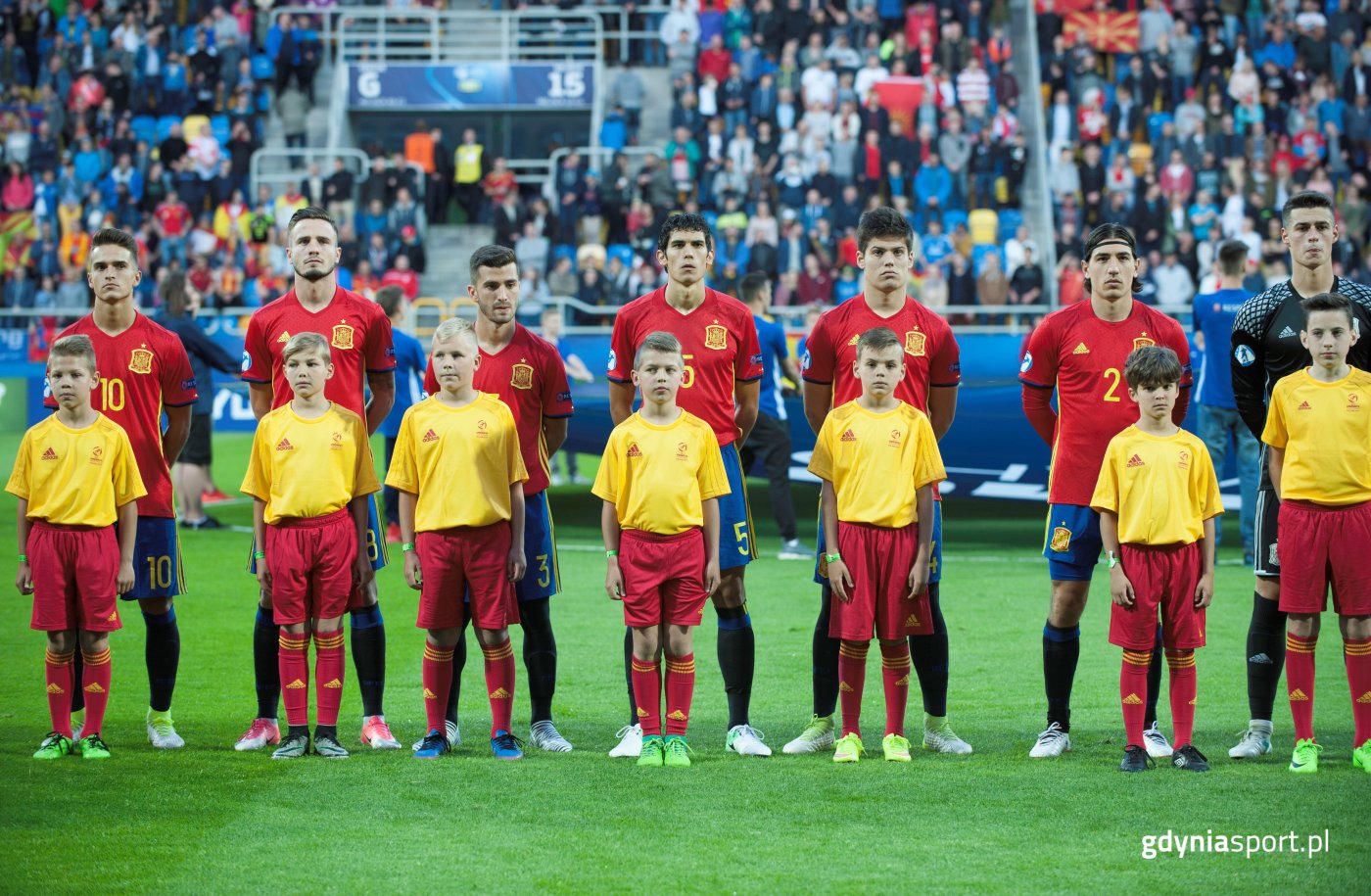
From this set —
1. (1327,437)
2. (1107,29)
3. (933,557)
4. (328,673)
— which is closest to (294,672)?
(328,673)

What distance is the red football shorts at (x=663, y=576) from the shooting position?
6094 mm

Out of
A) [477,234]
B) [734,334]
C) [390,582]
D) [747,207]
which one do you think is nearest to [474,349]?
[734,334]

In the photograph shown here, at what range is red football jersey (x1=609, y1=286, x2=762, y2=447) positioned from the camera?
21.1ft

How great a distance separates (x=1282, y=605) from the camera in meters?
6.11

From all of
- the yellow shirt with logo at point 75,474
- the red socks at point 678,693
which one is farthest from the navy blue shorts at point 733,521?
the yellow shirt with logo at point 75,474

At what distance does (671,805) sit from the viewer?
5.48 m

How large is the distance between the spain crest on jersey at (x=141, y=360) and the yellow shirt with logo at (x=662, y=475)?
1990 mm

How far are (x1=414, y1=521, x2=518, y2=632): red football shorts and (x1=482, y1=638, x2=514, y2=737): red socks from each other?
0.45 feet

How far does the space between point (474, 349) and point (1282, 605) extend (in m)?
3.25

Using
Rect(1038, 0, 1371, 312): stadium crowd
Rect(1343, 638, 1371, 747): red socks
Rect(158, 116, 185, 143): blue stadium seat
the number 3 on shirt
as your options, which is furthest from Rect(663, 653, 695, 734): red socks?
Rect(158, 116, 185, 143): blue stadium seat

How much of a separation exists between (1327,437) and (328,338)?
391 cm

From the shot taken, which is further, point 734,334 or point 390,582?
point 390,582

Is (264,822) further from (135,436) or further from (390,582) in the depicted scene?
(390,582)

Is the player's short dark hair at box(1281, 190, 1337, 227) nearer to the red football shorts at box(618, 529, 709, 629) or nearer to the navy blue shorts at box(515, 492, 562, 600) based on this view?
the red football shorts at box(618, 529, 709, 629)
